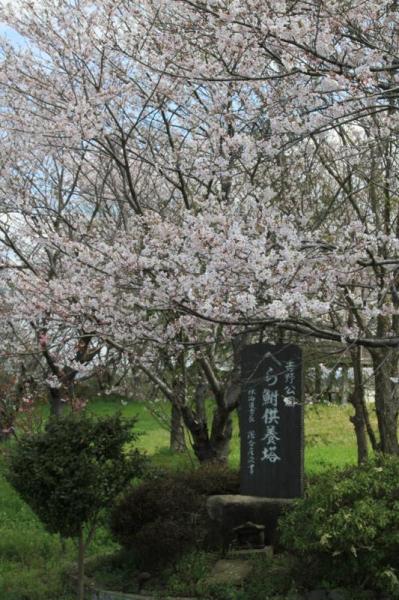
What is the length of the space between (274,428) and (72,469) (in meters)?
2.10

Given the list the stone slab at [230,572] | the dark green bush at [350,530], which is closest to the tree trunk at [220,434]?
the stone slab at [230,572]

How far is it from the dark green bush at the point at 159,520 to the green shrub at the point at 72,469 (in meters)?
0.35

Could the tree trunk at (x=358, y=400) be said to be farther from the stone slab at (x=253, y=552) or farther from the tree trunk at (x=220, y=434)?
the stone slab at (x=253, y=552)

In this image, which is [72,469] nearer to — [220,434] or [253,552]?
[253,552]

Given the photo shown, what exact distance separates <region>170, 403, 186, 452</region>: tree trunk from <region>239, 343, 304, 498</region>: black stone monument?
3981 millimetres

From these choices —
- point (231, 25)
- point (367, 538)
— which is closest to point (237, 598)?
point (367, 538)

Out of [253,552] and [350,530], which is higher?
[350,530]

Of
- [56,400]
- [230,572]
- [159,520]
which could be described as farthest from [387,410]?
[56,400]

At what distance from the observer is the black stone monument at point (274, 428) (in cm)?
734

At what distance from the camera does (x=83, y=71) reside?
328 inches

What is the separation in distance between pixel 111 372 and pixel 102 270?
5.85 meters

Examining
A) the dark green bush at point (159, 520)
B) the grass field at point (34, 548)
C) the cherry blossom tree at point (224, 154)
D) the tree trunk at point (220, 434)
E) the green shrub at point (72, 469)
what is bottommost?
the grass field at point (34, 548)

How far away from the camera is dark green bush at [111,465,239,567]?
257 inches

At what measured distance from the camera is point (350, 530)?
516cm
